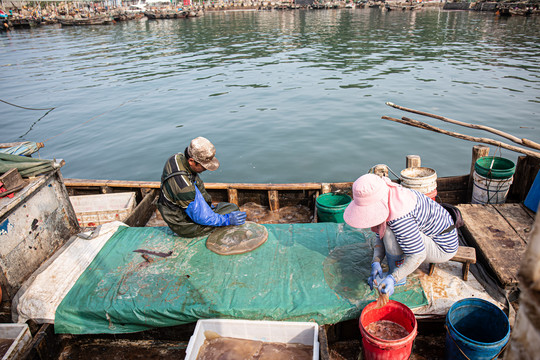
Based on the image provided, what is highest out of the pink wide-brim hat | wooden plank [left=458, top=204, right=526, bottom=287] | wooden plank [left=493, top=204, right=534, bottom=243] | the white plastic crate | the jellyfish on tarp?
the pink wide-brim hat

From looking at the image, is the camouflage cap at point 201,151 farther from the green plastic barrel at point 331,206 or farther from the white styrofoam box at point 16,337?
the white styrofoam box at point 16,337

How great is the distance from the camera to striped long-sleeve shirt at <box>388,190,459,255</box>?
10.8 ft

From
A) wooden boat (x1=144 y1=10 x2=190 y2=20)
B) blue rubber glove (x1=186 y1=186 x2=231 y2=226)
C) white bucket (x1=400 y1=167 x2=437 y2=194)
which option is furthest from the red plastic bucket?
wooden boat (x1=144 y1=10 x2=190 y2=20)

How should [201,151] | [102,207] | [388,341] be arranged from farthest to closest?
[102,207] < [201,151] < [388,341]

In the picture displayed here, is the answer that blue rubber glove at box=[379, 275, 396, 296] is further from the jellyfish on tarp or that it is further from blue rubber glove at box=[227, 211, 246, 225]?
blue rubber glove at box=[227, 211, 246, 225]

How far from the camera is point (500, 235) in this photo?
4363 mm

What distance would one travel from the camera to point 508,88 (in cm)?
1581

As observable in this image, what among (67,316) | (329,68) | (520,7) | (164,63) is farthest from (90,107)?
(520,7)

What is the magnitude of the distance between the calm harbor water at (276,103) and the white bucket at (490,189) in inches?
175

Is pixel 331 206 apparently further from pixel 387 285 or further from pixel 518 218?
pixel 518 218

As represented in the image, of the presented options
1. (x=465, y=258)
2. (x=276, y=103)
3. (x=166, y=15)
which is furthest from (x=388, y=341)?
(x=166, y=15)

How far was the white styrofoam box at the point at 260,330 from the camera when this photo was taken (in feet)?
11.6

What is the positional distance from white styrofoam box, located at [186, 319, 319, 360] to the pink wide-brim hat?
1.20 m

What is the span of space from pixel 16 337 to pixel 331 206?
4.31m
